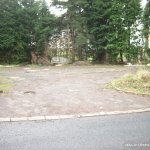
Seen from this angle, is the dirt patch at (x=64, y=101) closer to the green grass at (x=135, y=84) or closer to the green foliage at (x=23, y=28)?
the green grass at (x=135, y=84)

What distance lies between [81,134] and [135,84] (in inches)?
255

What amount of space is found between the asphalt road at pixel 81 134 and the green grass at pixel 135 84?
3.51m

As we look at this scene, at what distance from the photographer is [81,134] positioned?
255 inches

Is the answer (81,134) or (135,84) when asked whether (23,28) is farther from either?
(81,134)

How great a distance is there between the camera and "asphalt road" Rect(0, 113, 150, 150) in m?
5.70

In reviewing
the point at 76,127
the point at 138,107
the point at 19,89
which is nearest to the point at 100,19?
the point at 19,89

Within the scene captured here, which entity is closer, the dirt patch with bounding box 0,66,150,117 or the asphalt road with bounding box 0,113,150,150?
the asphalt road with bounding box 0,113,150,150

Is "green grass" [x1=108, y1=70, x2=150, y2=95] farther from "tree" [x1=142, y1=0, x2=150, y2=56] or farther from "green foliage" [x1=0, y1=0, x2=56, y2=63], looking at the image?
"green foliage" [x1=0, y1=0, x2=56, y2=63]

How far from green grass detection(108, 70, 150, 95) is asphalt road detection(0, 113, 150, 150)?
11.5ft

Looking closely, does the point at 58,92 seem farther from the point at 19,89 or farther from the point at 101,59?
the point at 101,59

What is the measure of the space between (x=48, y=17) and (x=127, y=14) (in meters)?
7.99

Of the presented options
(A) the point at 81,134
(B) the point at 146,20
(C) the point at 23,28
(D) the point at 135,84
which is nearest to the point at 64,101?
(A) the point at 81,134

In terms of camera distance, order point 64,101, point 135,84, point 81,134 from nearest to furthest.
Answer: point 81,134
point 64,101
point 135,84

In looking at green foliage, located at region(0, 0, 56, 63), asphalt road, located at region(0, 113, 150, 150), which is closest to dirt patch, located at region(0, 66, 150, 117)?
asphalt road, located at region(0, 113, 150, 150)
